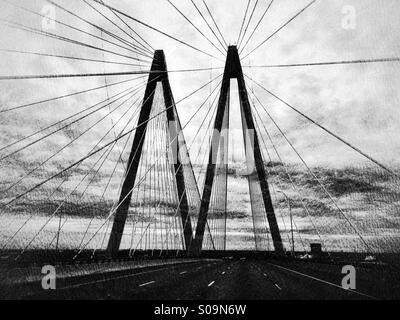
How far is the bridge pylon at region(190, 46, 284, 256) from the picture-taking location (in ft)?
92.4

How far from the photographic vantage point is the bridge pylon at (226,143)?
28.2m

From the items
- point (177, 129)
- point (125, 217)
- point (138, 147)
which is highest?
point (177, 129)

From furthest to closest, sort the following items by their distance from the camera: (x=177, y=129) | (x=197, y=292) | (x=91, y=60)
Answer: (x=177, y=129), (x=91, y=60), (x=197, y=292)

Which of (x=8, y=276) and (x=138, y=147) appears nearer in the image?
(x=8, y=276)

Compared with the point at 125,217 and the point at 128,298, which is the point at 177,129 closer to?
the point at 125,217

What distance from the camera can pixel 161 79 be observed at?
25.7 m

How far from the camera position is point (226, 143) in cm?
2941

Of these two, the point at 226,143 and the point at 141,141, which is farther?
the point at 226,143

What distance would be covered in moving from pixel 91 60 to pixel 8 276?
8932mm

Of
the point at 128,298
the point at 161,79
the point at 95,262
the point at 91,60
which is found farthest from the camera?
the point at 161,79

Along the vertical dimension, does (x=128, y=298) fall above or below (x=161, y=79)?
below
